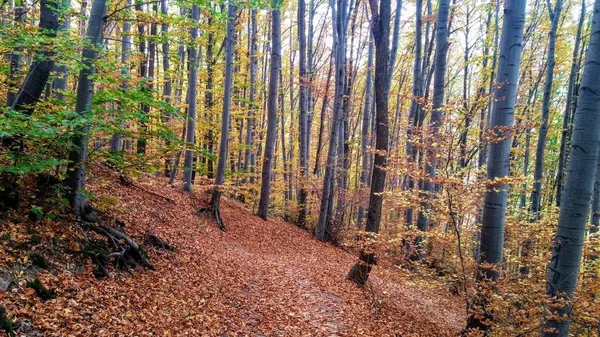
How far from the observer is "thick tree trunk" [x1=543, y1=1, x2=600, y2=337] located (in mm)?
3570

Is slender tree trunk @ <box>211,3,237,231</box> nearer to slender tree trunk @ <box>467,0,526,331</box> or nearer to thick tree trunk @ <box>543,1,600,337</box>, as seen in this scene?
slender tree trunk @ <box>467,0,526,331</box>

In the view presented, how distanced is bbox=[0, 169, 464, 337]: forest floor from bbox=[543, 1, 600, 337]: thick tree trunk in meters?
2.52

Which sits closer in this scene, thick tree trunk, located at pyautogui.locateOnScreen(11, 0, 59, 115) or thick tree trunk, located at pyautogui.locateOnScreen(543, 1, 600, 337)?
thick tree trunk, located at pyautogui.locateOnScreen(543, 1, 600, 337)

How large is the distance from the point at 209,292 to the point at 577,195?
18.2 ft

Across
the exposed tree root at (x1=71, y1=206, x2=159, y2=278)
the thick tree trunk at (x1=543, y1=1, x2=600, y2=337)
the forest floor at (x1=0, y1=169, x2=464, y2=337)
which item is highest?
the thick tree trunk at (x1=543, y1=1, x2=600, y2=337)

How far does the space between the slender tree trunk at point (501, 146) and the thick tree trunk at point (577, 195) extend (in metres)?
1.37

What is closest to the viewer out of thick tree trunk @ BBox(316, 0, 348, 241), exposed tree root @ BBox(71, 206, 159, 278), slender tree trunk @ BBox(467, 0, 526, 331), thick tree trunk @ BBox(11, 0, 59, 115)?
exposed tree root @ BBox(71, 206, 159, 278)

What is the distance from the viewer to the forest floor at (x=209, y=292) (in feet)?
13.3

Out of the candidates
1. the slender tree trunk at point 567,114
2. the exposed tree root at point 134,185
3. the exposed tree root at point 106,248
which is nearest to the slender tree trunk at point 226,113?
the exposed tree root at point 134,185

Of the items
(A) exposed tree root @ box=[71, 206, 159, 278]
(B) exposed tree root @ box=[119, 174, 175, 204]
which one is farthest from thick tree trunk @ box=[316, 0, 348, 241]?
(A) exposed tree root @ box=[71, 206, 159, 278]

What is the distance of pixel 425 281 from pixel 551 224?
282cm

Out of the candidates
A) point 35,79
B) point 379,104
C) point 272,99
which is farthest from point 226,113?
point 35,79

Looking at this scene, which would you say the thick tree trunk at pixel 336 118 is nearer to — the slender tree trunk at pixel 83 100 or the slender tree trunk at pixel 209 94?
the slender tree trunk at pixel 209 94

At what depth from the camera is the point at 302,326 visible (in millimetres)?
5570
